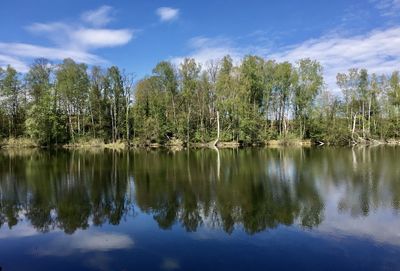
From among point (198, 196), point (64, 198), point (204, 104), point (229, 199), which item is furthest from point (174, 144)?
point (229, 199)

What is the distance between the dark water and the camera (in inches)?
444

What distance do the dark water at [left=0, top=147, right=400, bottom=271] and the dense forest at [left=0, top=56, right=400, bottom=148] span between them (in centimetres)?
4908

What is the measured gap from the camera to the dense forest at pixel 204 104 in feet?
243

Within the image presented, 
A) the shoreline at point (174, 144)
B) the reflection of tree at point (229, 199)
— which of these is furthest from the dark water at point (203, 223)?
the shoreline at point (174, 144)

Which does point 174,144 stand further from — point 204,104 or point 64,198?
point 64,198

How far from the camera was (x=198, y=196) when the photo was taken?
20562mm

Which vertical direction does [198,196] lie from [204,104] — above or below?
below

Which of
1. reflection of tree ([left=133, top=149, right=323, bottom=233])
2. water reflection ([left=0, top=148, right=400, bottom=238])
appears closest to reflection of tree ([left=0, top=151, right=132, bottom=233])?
water reflection ([left=0, top=148, right=400, bottom=238])

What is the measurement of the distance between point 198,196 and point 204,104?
5909cm

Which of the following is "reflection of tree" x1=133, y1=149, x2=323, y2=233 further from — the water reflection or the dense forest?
the dense forest

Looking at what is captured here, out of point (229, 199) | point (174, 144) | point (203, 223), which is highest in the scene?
point (174, 144)

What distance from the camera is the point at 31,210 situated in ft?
59.3

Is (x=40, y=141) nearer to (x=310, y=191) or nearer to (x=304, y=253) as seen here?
(x=310, y=191)

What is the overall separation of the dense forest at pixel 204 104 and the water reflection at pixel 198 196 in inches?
1763
